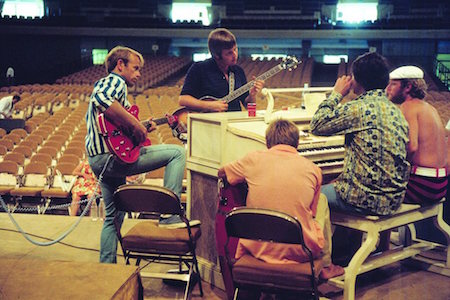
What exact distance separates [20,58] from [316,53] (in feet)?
41.2

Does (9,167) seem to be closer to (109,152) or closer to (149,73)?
(109,152)

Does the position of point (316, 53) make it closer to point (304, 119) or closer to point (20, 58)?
point (20, 58)

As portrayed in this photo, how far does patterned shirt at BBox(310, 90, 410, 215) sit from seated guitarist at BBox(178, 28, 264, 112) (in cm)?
75

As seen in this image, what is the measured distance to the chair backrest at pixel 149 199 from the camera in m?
2.58

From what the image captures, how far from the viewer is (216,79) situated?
343 cm

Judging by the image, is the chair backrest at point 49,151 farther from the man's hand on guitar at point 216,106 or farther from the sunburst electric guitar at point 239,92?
the man's hand on guitar at point 216,106

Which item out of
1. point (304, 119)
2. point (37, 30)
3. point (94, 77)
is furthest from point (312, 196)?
point (37, 30)

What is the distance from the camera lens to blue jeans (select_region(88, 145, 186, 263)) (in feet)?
9.53

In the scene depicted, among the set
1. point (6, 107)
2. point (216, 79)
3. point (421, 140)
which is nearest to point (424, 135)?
point (421, 140)

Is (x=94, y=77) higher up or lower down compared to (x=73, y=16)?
lower down

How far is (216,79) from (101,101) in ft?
3.06

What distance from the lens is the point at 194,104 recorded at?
3320 mm

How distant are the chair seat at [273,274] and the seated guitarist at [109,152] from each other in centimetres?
81

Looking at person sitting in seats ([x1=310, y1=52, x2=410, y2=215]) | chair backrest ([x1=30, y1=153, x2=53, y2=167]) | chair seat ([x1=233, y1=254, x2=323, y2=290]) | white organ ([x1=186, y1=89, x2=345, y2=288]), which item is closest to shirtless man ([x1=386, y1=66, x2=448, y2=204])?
person sitting in seats ([x1=310, y1=52, x2=410, y2=215])
